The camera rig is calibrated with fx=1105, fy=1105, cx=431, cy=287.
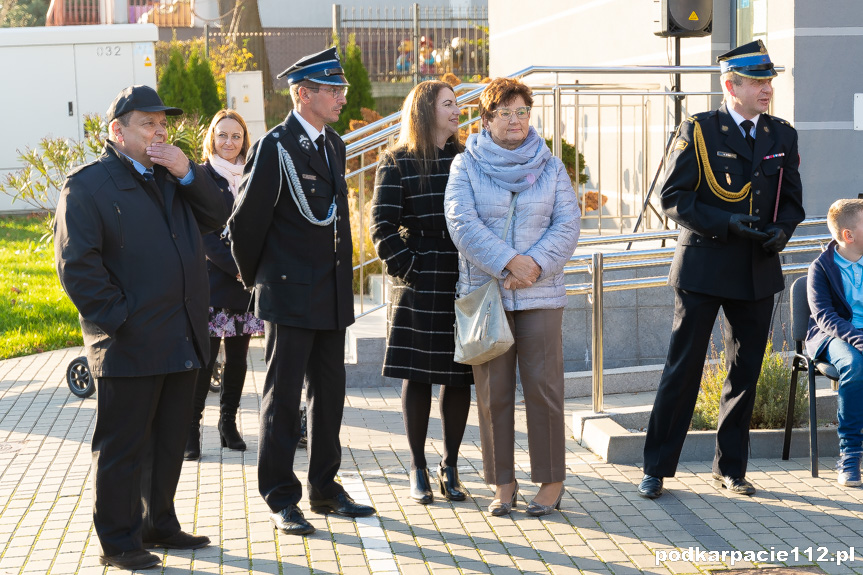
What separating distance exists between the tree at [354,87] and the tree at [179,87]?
9.04 ft

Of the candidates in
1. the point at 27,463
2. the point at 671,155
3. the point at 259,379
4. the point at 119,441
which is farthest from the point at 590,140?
the point at 119,441

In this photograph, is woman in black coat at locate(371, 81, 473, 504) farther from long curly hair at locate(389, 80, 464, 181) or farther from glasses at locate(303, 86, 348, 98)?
glasses at locate(303, 86, 348, 98)

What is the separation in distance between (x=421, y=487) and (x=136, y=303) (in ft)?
5.91

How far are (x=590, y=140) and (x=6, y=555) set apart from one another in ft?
28.5

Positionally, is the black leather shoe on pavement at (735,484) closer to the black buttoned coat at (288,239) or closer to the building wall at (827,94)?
the black buttoned coat at (288,239)

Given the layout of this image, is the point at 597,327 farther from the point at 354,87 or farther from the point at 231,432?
the point at 354,87

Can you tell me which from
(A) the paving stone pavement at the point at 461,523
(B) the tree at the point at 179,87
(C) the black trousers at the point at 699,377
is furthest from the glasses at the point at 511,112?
(B) the tree at the point at 179,87

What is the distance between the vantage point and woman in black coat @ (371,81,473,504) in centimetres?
553

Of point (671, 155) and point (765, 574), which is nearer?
point (765, 574)

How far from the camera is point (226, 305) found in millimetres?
6570

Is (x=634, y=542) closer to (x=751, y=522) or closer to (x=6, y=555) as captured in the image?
(x=751, y=522)

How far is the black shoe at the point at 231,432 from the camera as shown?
670cm

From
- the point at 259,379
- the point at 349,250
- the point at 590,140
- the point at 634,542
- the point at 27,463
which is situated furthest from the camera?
the point at 590,140

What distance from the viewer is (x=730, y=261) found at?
549 cm
